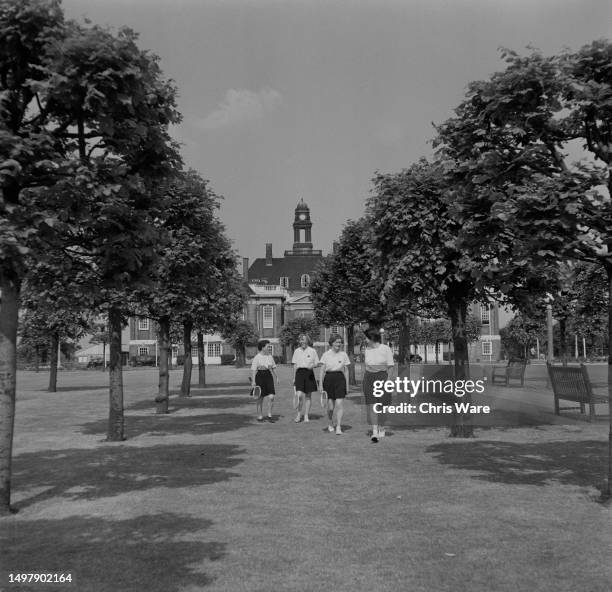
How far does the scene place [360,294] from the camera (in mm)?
29438

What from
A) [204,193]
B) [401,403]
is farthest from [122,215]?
[401,403]

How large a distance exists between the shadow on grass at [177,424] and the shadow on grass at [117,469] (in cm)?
231

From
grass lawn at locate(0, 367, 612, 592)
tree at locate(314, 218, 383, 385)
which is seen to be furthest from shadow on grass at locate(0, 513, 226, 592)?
tree at locate(314, 218, 383, 385)

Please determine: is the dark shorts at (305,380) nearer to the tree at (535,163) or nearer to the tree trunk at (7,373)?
the tree at (535,163)

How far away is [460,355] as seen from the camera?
1381 cm

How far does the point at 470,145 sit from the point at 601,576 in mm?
5352

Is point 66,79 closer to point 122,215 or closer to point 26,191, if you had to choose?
point 26,191

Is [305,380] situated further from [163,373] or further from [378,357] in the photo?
[163,373]

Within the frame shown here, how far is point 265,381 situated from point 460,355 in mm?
5279

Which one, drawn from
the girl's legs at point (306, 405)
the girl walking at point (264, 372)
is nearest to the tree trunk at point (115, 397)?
the girl walking at point (264, 372)

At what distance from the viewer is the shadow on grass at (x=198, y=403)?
22.1 m

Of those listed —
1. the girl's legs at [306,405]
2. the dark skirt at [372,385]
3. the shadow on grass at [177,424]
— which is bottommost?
the shadow on grass at [177,424]

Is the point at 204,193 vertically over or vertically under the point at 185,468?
over

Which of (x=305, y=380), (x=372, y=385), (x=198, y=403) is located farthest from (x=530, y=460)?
(x=198, y=403)
